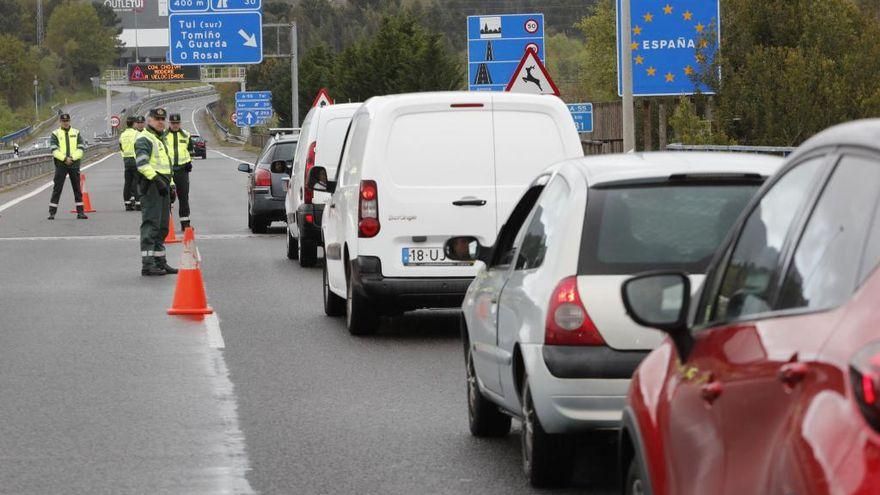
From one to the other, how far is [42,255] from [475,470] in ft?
53.6

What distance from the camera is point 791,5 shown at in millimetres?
35969

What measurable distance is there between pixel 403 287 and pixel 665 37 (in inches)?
433

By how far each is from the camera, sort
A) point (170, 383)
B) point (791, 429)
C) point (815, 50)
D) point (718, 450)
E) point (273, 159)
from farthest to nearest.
Result: point (815, 50)
point (273, 159)
point (170, 383)
point (718, 450)
point (791, 429)

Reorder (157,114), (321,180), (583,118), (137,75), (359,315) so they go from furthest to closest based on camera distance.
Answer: (137,75)
(583,118)
(157,114)
(321,180)
(359,315)

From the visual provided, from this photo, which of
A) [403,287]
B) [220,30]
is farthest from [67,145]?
[220,30]

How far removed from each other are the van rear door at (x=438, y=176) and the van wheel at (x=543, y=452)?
19.0 feet

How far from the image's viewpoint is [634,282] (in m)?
4.39

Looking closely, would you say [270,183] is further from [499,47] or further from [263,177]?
[499,47]

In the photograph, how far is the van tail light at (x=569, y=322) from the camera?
751 cm

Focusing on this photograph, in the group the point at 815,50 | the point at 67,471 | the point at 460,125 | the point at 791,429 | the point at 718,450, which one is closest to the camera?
the point at 791,429

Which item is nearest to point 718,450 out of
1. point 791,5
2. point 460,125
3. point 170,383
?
point 170,383

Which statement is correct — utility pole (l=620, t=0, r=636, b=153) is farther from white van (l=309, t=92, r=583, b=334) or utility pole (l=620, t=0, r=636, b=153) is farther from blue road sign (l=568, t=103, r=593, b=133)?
white van (l=309, t=92, r=583, b=334)

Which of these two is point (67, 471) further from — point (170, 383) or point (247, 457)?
point (170, 383)

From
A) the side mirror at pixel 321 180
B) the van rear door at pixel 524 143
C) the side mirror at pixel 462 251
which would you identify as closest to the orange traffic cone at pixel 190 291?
the side mirror at pixel 321 180
